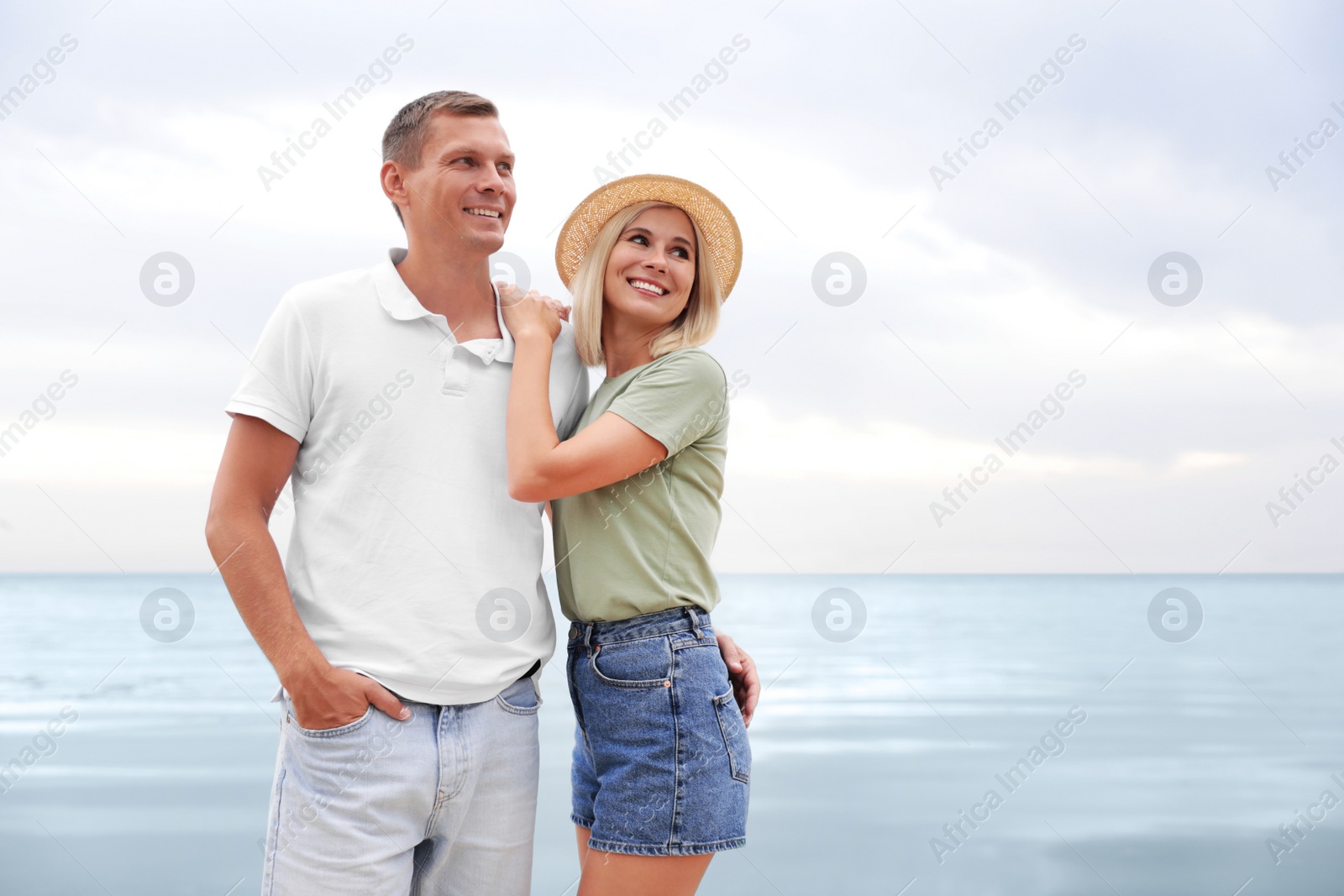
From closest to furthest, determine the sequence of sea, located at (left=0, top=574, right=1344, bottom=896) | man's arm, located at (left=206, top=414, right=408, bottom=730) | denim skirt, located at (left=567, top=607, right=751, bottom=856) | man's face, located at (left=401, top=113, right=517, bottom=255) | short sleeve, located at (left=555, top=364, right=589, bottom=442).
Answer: man's arm, located at (left=206, top=414, right=408, bottom=730)
denim skirt, located at (left=567, top=607, right=751, bottom=856)
man's face, located at (left=401, top=113, right=517, bottom=255)
short sleeve, located at (left=555, top=364, right=589, bottom=442)
sea, located at (left=0, top=574, right=1344, bottom=896)

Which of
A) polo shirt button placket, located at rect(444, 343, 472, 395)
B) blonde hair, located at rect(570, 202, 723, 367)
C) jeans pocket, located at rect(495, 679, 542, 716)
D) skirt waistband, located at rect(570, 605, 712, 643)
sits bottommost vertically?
jeans pocket, located at rect(495, 679, 542, 716)

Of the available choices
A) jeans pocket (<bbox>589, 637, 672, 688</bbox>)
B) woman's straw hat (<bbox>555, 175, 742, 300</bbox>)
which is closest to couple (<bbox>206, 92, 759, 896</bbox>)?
jeans pocket (<bbox>589, 637, 672, 688</bbox>)

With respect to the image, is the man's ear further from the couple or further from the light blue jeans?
the light blue jeans

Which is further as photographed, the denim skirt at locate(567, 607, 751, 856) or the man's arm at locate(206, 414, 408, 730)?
the denim skirt at locate(567, 607, 751, 856)

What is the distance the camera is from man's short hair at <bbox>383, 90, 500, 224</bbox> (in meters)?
2.03

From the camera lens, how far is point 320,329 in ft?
6.21

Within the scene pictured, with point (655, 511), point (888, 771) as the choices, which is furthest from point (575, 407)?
point (888, 771)

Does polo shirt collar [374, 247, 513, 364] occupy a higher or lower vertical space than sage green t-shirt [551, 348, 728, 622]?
higher

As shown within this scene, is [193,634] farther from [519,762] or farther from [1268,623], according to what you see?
[1268,623]

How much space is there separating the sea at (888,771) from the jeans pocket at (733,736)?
2199mm

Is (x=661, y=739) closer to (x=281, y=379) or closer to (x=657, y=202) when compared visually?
(x=281, y=379)

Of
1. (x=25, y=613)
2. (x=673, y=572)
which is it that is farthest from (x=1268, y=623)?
(x=25, y=613)

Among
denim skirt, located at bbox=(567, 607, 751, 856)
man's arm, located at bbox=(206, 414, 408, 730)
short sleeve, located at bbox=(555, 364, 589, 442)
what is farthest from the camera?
short sleeve, located at bbox=(555, 364, 589, 442)

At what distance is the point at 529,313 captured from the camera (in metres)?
2.08
